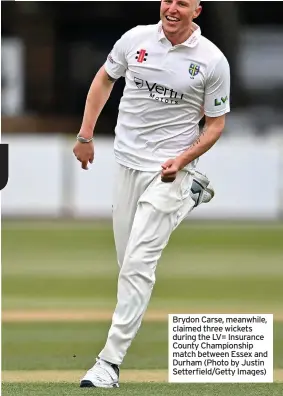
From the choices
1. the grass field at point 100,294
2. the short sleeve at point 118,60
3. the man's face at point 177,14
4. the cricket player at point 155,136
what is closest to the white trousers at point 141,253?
the cricket player at point 155,136

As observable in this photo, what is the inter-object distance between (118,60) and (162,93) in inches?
11.6

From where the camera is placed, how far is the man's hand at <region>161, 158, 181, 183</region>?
5.89 meters

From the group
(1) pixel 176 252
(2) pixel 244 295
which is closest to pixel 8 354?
(2) pixel 244 295

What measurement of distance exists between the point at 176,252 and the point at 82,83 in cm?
1011

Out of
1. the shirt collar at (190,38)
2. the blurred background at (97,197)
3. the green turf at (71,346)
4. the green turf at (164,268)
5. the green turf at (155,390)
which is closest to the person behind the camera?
the green turf at (155,390)

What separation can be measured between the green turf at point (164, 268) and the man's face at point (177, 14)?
15.7 feet

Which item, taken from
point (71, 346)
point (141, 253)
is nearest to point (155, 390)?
point (141, 253)

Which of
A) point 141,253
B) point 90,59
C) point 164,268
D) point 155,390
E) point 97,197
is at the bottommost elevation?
point 164,268

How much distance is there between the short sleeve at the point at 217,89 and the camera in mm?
5945

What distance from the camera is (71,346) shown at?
8.43 meters

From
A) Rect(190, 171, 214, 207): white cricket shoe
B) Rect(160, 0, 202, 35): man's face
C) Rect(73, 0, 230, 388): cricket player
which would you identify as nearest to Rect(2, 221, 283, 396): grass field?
Rect(73, 0, 230, 388): cricket player

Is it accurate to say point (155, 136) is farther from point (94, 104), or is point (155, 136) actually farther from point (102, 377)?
point (102, 377)

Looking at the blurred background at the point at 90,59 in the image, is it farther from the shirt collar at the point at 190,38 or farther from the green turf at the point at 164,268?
the shirt collar at the point at 190,38
